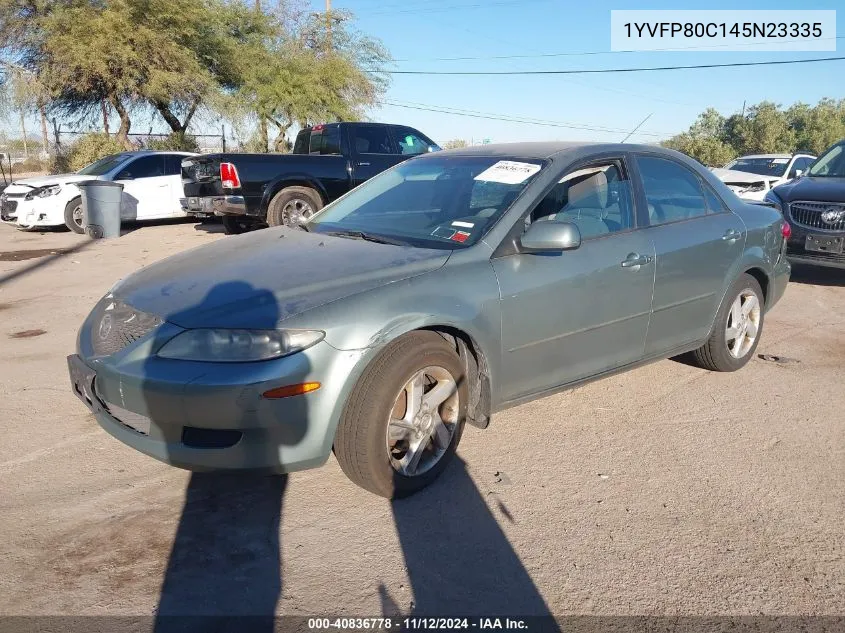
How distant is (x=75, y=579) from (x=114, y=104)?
78.3ft

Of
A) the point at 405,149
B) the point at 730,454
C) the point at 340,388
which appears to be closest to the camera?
the point at 340,388

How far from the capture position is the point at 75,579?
2.72 m

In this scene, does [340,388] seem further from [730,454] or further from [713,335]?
[713,335]

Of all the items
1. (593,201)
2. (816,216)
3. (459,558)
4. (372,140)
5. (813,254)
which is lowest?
(459,558)

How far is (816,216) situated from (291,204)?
7391 millimetres

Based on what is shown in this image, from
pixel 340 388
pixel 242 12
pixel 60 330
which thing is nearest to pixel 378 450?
pixel 340 388

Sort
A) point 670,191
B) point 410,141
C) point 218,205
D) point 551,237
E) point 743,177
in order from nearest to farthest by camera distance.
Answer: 1. point 551,237
2. point 670,191
3. point 218,205
4. point 410,141
5. point 743,177

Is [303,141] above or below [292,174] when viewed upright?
above

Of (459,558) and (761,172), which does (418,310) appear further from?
(761,172)

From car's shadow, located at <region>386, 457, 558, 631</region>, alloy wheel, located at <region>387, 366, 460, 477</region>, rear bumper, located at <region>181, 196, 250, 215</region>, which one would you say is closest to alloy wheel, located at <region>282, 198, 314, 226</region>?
rear bumper, located at <region>181, 196, 250, 215</region>

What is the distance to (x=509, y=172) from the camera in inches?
159

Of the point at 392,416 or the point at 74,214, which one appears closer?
the point at 392,416

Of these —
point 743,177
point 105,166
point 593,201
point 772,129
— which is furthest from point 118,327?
point 772,129

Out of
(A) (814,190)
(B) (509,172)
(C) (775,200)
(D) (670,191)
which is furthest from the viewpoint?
(C) (775,200)
